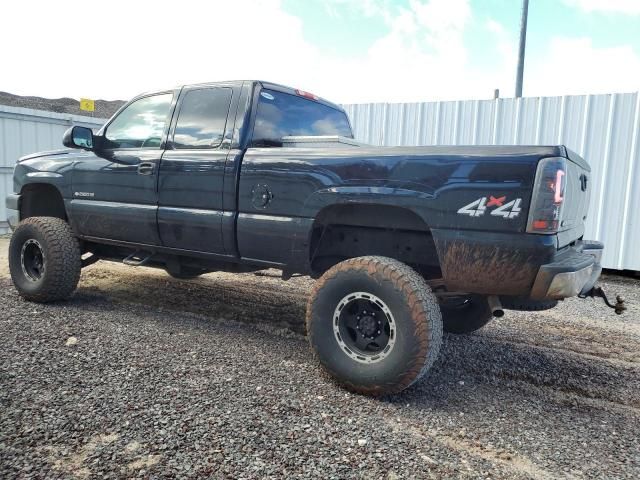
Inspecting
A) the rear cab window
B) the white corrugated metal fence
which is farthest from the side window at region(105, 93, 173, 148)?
the white corrugated metal fence

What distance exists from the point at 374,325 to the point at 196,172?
1821 mm

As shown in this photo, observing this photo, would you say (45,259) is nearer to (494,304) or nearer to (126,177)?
(126,177)

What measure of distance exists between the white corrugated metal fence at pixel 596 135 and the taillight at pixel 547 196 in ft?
19.0

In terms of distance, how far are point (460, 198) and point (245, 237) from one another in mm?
1563

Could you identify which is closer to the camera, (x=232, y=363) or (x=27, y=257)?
(x=232, y=363)

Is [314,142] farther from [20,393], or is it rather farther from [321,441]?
[20,393]

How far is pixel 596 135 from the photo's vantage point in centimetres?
756

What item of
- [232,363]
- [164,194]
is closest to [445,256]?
[232,363]

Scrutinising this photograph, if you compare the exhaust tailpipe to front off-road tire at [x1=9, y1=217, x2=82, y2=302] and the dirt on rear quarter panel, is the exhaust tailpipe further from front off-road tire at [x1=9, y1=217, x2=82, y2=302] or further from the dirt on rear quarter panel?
front off-road tire at [x1=9, y1=217, x2=82, y2=302]

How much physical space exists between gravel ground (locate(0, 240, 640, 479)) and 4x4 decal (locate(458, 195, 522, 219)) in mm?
1152

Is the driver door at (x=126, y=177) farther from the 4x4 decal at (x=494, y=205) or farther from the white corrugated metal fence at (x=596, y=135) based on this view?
the white corrugated metal fence at (x=596, y=135)

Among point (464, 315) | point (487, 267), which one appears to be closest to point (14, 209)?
point (464, 315)

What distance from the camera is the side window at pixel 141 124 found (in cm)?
428

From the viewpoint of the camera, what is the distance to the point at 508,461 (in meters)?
2.34
